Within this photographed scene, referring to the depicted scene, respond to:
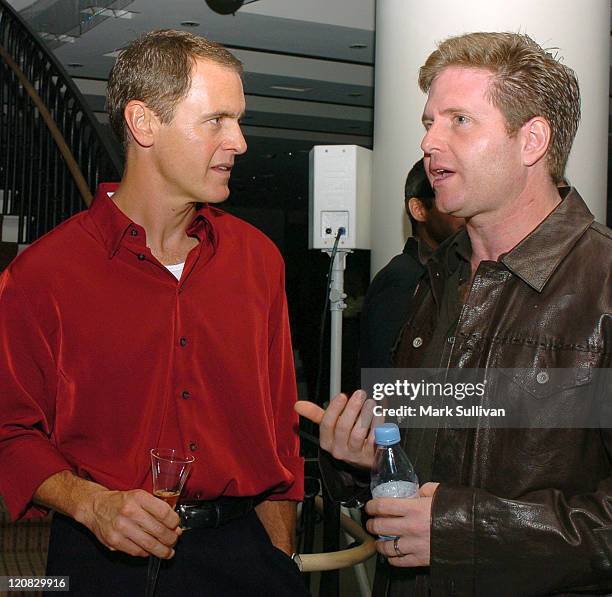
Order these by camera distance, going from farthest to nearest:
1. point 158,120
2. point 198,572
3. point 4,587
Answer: point 4,587, point 158,120, point 198,572

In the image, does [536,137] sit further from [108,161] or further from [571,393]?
[108,161]

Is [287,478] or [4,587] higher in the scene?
[287,478]

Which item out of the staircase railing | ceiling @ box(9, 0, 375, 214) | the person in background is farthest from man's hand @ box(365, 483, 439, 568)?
ceiling @ box(9, 0, 375, 214)

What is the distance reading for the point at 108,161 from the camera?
19.1 ft

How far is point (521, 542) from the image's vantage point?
4.30ft

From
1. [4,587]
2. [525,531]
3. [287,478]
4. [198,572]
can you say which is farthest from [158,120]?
[4,587]

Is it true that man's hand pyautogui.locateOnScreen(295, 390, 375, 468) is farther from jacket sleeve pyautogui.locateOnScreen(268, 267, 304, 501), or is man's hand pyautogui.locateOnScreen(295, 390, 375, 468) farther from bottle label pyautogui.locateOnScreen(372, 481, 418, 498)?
jacket sleeve pyautogui.locateOnScreen(268, 267, 304, 501)

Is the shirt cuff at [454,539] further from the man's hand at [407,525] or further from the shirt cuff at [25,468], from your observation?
the shirt cuff at [25,468]

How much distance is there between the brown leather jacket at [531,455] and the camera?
1.30m

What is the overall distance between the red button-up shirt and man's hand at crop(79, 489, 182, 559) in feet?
0.47

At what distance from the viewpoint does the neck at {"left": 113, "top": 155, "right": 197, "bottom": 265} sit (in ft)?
6.03

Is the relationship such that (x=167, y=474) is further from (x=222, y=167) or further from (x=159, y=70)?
(x=159, y=70)

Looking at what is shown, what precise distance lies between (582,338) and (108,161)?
15.9 ft

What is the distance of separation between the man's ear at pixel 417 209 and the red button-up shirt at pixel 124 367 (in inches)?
49.1
